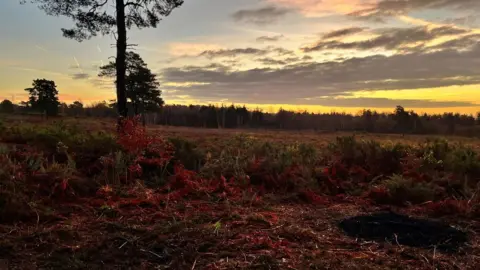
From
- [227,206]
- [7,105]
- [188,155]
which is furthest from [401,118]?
→ [227,206]

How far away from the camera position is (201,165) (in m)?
9.77

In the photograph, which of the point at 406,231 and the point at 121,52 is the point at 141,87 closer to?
the point at 121,52

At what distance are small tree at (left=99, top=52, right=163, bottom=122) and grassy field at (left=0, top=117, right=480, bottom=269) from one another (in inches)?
1116

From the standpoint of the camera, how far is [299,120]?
118250 millimetres

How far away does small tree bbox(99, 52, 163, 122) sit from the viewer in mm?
37938

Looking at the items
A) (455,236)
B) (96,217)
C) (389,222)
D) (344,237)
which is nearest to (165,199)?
(96,217)

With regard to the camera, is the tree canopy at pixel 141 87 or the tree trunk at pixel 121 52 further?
the tree canopy at pixel 141 87

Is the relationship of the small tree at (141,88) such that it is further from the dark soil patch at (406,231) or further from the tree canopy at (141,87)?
the dark soil patch at (406,231)

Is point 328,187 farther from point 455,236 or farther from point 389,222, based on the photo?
point 455,236

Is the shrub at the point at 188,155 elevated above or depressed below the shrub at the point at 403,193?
above

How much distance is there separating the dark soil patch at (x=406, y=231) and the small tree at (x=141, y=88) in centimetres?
3258

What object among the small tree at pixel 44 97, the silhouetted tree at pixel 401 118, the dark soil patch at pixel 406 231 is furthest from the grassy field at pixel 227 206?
the silhouetted tree at pixel 401 118

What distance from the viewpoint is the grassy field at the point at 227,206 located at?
4.45 metres

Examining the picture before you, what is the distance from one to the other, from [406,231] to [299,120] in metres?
114
